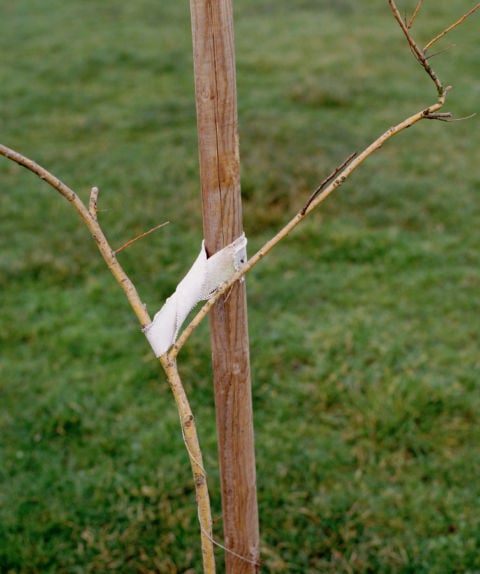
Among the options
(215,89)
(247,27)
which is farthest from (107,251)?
(247,27)

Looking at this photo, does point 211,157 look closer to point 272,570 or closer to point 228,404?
point 228,404

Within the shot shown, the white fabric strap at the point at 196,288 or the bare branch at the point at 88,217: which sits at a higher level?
the bare branch at the point at 88,217

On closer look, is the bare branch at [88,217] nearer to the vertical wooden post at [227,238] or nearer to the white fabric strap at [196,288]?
the white fabric strap at [196,288]

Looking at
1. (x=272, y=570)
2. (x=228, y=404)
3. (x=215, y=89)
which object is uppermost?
(x=215, y=89)

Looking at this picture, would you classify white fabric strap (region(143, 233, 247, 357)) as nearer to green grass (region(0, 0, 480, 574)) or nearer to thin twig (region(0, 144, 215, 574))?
thin twig (region(0, 144, 215, 574))

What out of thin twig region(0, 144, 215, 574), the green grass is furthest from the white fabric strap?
the green grass

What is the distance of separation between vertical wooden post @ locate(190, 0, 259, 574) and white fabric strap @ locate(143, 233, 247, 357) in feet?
0.12

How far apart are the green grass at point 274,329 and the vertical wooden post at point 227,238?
0.73 meters

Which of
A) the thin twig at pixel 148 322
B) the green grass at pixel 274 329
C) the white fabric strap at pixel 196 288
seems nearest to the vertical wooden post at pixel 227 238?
the white fabric strap at pixel 196 288

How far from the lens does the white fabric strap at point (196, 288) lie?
155cm

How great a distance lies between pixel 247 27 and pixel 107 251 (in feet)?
26.9

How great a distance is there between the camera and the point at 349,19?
360 inches

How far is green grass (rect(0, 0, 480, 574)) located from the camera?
2.61 m

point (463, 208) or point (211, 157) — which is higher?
point (463, 208)
